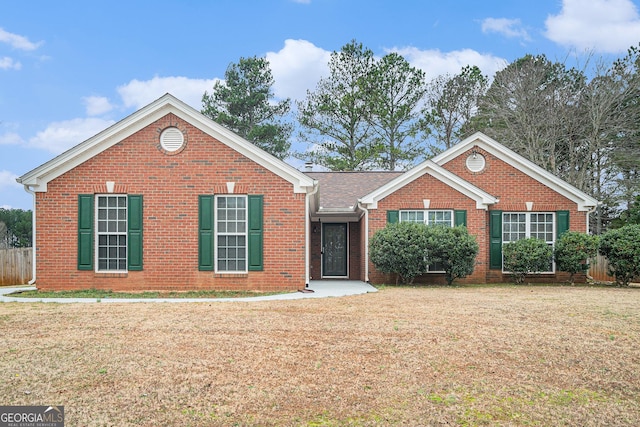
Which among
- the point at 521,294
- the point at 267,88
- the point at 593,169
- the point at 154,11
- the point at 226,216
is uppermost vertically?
the point at 267,88

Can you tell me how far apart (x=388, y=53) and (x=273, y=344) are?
1064 inches

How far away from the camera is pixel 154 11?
13.9 m

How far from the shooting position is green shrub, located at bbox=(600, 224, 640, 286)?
1634 cm

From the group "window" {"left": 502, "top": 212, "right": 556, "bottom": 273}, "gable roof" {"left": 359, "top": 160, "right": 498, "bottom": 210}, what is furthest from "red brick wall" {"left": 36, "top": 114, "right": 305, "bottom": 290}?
"window" {"left": 502, "top": 212, "right": 556, "bottom": 273}

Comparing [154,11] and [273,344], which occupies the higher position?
[154,11]

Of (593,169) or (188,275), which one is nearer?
(188,275)

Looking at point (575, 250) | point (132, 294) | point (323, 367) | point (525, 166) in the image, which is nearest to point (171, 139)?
point (132, 294)

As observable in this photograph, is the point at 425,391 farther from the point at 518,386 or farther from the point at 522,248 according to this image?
the point at 522,248

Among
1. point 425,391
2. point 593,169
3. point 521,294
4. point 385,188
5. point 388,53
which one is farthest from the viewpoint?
point 388,53

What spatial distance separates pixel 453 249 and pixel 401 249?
1505mm

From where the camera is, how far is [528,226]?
700 inches

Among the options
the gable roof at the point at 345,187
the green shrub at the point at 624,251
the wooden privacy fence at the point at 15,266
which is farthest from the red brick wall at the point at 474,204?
the wooden privacy fence at the point at 15,266

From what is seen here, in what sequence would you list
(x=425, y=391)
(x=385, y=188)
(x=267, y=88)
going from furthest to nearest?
(x=267, y=88), (x=385, y=188), (x=425, y=391)

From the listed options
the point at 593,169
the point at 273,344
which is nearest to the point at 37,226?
the point at 273,344
